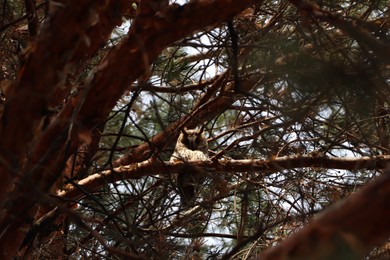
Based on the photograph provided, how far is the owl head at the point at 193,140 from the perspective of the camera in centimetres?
434

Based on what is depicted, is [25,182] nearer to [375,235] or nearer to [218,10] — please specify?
[218,10]

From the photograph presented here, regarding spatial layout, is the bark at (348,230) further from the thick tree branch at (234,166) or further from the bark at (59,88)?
the thick tree branch at (234,166)

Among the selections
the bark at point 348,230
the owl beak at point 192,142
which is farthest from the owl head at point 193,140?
the bark at point 348,230

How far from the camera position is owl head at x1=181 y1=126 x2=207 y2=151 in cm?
434

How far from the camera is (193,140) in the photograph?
4336mm

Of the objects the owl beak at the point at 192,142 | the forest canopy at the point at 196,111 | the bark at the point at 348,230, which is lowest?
the bark at the point at 348,230

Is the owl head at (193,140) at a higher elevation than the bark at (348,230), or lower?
higher

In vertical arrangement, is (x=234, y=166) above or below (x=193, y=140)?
below

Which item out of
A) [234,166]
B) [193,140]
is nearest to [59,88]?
[234,166]

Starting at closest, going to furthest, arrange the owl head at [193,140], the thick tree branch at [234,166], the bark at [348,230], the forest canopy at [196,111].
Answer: the bark at [348,230] → the forest canopy at [196,111] → the thick tree branch at [234,166] → the owl head at [193,140]

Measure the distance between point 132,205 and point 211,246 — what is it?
1.45 m

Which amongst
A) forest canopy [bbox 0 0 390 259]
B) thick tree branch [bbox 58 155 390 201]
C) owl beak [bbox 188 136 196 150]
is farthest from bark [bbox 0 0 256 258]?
owl beak [bbox 188 136 196 150]

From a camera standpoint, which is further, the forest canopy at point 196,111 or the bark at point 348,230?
the forest canopy at point 196,111

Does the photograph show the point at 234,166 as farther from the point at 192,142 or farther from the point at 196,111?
the point at 192,142
